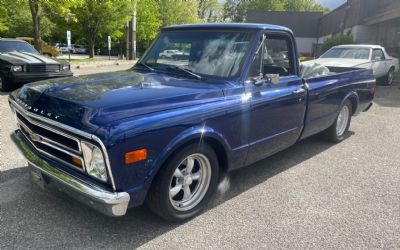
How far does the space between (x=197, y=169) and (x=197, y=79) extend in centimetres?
94

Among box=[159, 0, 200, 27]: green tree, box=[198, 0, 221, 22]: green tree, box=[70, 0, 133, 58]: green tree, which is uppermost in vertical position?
box=[198, 0, 221, 22]: green tree

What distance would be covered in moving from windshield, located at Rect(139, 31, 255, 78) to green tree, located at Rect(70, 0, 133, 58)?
876 inches

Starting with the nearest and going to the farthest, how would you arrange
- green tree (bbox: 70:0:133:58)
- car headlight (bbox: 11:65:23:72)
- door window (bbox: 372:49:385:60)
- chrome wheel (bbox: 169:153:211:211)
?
chrome wheel (bbox: 169:153:211:211) < car headlight (bbox: 11:65:23:72) < door window (bbox: 372:49:385:60) < green tree (bbox: 70:0:133:58)

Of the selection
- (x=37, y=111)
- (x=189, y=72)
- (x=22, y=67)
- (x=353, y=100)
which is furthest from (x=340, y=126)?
(x=22, y=67)

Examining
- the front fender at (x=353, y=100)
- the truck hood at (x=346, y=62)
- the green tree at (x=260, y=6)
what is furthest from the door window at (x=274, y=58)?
the green tree at (x=260, y=6)

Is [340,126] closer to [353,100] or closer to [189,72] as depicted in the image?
[353,100]

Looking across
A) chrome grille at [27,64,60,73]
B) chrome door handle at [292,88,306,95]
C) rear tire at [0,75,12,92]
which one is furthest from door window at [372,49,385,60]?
rear tire at [0,75,12,92]

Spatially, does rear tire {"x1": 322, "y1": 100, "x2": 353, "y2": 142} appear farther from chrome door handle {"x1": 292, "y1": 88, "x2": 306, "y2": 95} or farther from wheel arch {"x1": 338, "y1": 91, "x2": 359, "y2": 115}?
chrome door handle {"x1": 292, "y1": 88, "x2": 306, "y2": 95}

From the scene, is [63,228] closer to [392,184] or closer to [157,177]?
[157,177]

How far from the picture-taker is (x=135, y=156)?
2.64 metres

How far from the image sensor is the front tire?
2.96m

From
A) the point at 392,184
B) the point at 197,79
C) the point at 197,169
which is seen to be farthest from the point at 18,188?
the point at 392,184

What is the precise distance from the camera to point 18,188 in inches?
149

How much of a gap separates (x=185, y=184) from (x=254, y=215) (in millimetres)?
769
